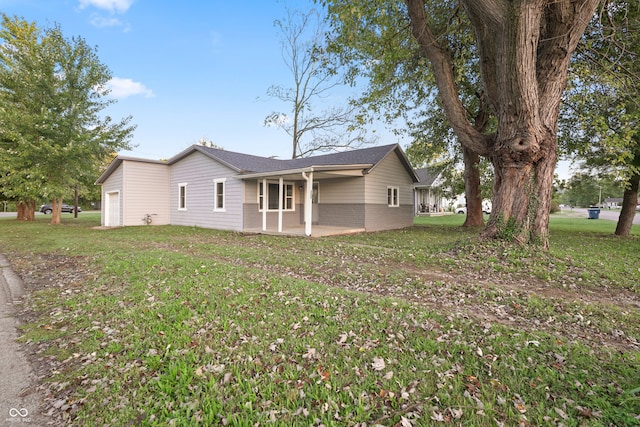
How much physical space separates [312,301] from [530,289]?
382cm

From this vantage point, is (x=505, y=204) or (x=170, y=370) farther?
(x=505, y=204)

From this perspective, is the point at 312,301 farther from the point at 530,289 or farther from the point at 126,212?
the point at 126,212

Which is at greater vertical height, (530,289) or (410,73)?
(410,73)

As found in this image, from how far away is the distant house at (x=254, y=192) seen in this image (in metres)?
14.3

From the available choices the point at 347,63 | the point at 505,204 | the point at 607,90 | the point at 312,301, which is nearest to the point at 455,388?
the point at 312,301

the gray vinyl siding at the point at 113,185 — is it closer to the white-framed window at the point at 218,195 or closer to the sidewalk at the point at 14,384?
the white-framed window at the point at 218,195

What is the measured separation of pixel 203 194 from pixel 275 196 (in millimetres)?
4024

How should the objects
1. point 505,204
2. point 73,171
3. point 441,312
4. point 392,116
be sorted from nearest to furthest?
point 441,312
point 505,204
point 392,116
point 73,171

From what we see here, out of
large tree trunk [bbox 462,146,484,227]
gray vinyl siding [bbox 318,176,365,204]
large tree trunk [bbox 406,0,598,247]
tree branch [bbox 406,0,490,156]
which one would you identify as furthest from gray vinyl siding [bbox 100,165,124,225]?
large tree trunk [bbox 462,146,484,227]

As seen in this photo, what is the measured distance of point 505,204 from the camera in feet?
24.4
